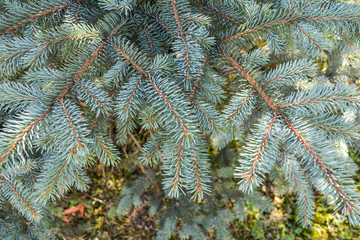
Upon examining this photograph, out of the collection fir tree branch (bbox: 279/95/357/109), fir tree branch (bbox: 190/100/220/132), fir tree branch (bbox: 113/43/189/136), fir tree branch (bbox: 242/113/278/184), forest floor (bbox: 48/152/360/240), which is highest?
fir tree branch (bbox: 113/43/189/136)

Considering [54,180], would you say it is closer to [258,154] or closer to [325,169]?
[258,154]

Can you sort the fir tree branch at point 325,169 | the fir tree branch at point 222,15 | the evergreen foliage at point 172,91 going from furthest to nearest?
the fir tree branch at point 222,15 → the evergreen foliage at point 172,91 → the fir tree branch at point 325,169

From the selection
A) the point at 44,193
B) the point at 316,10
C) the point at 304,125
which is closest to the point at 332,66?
the point at 316,10

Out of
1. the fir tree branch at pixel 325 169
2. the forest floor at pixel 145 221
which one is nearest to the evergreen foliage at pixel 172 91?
the fir tree branch at pixel 325 169

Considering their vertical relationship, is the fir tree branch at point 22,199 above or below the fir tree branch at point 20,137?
below

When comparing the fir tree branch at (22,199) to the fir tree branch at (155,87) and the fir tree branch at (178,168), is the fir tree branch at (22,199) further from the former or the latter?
the fir tree branch at (155,87)

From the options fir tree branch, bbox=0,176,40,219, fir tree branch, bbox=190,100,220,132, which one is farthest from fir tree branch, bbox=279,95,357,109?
fir tree branch, bbox=0,176,40,219

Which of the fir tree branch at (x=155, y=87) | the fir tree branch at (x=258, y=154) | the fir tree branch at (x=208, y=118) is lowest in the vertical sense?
the fir tree branch at (x=258, y=154)

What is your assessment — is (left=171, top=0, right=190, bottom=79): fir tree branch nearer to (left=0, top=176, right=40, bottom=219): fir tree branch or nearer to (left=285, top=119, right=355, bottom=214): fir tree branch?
(left=285, top=119, right=355, bottom=214): fir tree branch

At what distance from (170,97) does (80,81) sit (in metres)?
0.40

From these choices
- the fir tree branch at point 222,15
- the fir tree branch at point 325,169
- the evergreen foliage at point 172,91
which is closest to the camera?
the fir tree branch at point 325,169

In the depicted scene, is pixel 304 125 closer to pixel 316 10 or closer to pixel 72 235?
pixel 316 10

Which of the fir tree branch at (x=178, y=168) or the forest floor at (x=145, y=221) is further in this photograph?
the forest floor at (x=145, y=221)

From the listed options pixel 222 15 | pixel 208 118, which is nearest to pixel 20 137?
pixel 208 118
